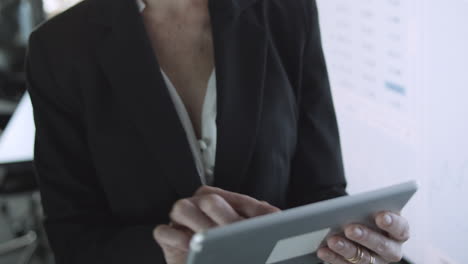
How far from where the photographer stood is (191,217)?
74cm

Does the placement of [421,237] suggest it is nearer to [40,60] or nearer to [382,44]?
[382,44]

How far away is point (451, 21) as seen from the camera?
1.14 m

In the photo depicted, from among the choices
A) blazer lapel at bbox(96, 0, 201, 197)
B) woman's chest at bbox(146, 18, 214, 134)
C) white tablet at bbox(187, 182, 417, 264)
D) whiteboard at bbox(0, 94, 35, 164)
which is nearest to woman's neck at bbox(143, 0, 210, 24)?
woman's chest at bbox(146, 18, 214, 134)

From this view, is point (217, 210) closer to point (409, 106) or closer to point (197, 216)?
point (197, 216)

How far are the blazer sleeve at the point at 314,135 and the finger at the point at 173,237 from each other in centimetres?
43

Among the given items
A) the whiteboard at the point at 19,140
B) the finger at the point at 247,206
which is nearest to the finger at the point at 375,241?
the finger at the point at 247,206

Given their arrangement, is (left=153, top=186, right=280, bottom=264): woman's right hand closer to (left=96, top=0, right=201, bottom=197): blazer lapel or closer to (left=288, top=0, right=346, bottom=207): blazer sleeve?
(left=96, top=0, right=201, bottom=197): blazer lapel

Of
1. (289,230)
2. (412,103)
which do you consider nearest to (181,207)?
(289,230)

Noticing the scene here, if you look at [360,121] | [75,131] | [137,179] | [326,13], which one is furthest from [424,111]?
[75,131]

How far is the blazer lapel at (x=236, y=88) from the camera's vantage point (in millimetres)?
1003

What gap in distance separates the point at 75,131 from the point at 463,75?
869mm

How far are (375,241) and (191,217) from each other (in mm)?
306

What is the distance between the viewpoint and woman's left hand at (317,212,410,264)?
0.77 m

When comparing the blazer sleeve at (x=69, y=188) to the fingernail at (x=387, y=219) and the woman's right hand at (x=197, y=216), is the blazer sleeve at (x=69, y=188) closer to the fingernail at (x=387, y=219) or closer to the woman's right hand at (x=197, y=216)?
the woman's right hand at (x=197, y=216)
